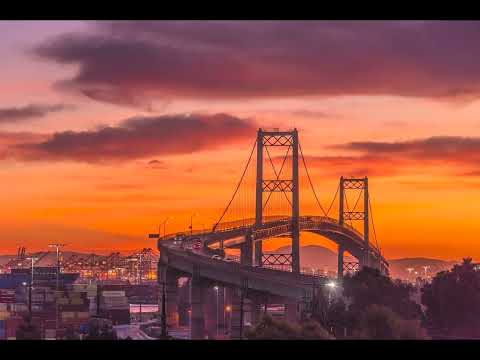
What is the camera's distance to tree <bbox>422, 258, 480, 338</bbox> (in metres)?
52.9

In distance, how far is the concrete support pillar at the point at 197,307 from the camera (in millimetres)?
88688

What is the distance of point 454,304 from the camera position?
2190 inches

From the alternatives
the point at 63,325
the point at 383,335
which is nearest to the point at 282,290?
the point at 383,335

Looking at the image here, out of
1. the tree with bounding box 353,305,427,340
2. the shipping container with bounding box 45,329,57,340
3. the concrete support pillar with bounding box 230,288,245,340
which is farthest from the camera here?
the shipping container with bounding box 45,329,57,340

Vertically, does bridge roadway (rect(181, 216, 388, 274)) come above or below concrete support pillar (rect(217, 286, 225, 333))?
above

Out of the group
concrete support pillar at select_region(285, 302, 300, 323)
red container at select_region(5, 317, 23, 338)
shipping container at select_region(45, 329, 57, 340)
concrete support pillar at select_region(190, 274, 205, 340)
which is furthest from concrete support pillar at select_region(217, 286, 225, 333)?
concrete support pillar at select_region(285, 302, 300, 323)

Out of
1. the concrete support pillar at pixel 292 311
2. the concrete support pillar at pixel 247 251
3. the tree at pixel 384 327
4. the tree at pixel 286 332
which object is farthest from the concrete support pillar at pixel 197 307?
the tree at pixel 286 332

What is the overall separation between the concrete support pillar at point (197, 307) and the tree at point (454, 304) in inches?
1320

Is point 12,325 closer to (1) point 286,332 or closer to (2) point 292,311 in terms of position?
(2) point 292,311

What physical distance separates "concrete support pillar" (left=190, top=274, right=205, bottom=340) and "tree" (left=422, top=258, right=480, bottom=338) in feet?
110

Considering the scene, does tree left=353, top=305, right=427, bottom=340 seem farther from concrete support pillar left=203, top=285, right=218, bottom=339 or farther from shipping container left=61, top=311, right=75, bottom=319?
shipping container left=61, top=311, right=75, bottom=319

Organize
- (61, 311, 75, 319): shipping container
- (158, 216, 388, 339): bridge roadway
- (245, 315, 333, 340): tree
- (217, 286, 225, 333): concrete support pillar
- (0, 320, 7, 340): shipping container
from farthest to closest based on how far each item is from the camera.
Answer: (61, 311, 75, 319): shipping container, (217, 286, 225, 333): concrete support pillar, (0, 320, 7, 340): shipping container, (158, 216, 388, 339): bridge roadway, (245, 315, 333, 340): tree
